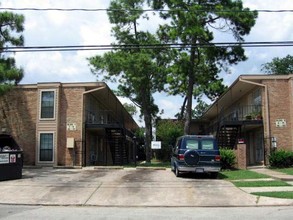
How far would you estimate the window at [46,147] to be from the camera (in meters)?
30.2

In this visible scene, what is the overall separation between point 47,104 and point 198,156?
47.5 ft

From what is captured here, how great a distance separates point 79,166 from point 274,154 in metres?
12.8

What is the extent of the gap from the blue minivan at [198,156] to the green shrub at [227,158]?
402cm

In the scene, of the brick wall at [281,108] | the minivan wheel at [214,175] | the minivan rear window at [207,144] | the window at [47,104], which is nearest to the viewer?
the minivan rear window at [207,144]

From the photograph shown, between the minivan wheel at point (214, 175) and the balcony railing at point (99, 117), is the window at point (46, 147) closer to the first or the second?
the balcony railing at point (99, 117)

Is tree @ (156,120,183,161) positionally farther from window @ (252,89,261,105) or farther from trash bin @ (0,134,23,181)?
trash bin @ (0,134,23,181)

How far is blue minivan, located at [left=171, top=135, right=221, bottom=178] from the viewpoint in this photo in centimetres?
1984

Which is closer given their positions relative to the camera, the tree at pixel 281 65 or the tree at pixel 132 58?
the tree at pixel 132 58

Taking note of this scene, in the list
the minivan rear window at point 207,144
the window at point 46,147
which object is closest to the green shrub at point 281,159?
the minivan rear window at point 207,144

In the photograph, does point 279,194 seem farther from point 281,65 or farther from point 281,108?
point 281,65

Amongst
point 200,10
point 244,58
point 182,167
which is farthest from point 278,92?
point 182,167

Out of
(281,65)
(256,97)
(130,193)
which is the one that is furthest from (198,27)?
(281,65)

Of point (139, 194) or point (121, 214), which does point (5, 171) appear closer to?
point (139, 194)

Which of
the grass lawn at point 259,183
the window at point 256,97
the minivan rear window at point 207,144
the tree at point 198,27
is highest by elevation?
the tree at point 198,27
